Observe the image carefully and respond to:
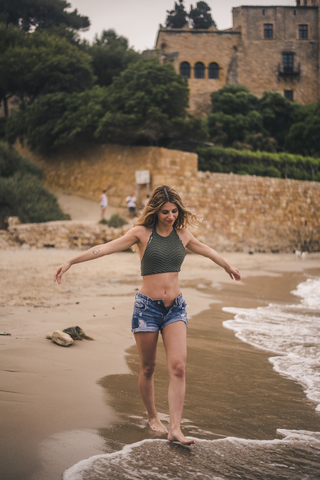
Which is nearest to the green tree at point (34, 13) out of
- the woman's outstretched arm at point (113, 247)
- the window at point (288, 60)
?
the window at point (288, 60)

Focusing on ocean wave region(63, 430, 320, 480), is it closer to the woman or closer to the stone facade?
the woman

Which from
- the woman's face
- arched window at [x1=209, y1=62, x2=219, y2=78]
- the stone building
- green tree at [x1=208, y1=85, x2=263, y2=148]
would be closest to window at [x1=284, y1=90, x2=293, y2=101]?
the stone building

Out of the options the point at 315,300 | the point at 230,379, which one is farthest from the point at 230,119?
the point at 230,379

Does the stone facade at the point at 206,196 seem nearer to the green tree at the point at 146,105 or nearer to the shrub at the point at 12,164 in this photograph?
the green tree at the point at 146,105

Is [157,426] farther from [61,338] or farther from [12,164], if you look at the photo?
[12,164]

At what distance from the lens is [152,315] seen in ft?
8.37

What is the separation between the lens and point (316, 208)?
915 inches

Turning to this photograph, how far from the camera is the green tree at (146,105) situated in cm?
1678

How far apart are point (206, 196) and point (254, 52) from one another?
1097 inches

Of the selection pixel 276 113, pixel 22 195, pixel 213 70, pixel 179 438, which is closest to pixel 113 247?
pixel 179 438

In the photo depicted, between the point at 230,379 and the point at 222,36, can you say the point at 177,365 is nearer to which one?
the point at 230,379

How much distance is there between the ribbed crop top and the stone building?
37.7 m

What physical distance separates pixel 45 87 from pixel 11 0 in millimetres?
10797

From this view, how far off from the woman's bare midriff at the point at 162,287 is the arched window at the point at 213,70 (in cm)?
4051
